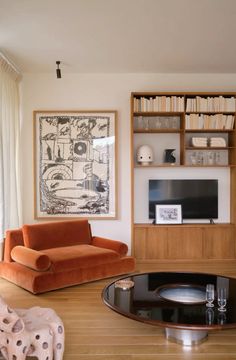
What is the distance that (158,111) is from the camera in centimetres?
530

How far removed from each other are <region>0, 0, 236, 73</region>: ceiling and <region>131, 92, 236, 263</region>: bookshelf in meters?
0.52

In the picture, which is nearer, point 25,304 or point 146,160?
point 25,304

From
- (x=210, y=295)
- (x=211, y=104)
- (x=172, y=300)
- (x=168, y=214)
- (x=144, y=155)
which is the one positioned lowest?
(x=172, y=300)

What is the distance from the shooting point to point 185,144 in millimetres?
5441

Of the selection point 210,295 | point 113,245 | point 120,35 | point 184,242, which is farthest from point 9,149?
point 210,295

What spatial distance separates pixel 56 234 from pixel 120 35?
2.73m

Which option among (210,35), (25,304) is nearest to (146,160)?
(210,35)

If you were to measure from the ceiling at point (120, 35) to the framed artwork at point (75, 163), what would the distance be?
31.7 inches

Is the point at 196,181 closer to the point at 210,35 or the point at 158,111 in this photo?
the point at 158,111

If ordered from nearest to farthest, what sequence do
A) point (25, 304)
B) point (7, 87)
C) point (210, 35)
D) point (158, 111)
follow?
point (25, 304)
point (210, 35)
point (7, 87)
point (158, 111)

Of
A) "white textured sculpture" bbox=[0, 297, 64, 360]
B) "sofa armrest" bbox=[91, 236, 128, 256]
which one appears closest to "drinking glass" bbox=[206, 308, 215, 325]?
"white textured sculpture" bbox=[0, 297, 64, 360]

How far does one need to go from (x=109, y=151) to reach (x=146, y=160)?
0.64 meters

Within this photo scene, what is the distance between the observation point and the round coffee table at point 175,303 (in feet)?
8.31

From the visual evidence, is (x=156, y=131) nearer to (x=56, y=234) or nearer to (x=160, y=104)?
(x=160, y=104)
